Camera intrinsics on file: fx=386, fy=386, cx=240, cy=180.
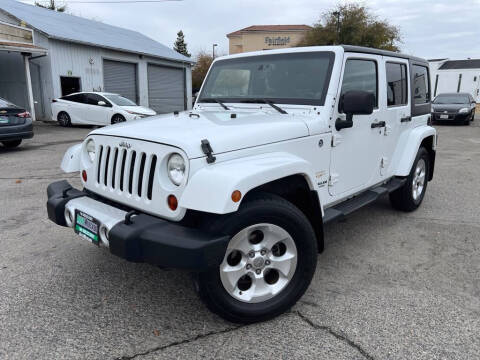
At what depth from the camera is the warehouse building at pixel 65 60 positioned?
1656 centimetres

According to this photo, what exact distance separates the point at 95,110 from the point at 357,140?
43.1ft

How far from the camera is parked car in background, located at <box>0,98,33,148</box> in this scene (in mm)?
9141

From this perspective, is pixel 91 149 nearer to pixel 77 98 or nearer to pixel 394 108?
pixel 394 108

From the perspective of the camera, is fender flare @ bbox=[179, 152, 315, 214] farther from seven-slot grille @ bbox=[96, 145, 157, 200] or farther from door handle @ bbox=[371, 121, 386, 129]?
door handle @ bbox=[371, 121, 386, 129]

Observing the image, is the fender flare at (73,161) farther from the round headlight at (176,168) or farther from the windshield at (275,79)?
the windshield at (275,79)

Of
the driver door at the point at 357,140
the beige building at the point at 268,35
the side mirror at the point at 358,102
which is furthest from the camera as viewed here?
the beige building at the point at 268,35

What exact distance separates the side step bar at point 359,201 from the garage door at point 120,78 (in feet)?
60.8

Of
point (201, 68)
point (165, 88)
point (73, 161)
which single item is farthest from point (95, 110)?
point (201, 68)

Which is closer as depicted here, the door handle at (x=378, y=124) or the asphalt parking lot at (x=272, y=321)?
the asphalt parking lot at (x=272, y=321)

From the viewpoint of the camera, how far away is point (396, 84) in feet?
14.2

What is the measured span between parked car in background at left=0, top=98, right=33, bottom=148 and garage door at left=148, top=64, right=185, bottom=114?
45.8 ft

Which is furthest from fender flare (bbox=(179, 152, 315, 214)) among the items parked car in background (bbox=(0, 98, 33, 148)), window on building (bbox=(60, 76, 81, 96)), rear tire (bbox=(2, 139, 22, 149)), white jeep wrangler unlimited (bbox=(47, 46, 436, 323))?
window on building (bbox=(60, 76, 81, 96))

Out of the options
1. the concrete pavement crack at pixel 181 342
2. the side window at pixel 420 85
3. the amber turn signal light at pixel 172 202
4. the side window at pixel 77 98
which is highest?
the side window at pixel 420 85

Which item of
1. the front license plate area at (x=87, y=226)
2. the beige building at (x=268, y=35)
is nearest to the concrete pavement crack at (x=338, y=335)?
the front license plate area at (x=87, y=226)
